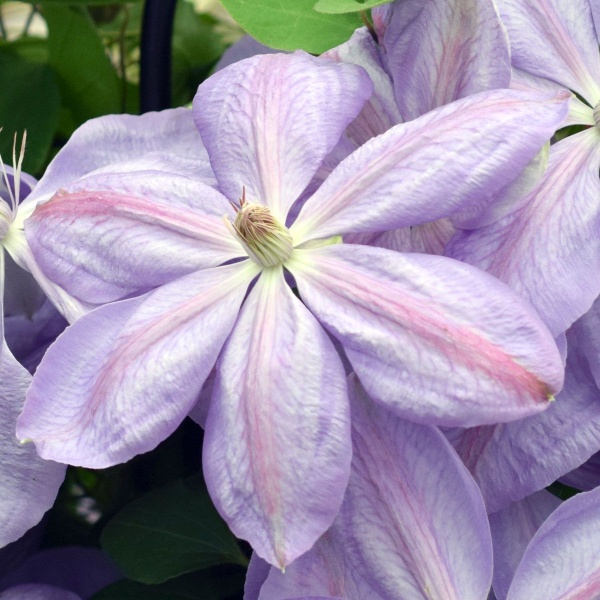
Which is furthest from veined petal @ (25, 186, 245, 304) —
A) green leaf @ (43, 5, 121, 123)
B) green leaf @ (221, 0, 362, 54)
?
green leaf @ (43, 5, 121, 123)

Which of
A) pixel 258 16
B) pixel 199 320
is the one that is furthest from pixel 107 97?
pixel 199 320

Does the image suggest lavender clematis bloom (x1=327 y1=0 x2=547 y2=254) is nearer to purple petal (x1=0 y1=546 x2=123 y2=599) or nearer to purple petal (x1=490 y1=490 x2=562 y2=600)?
purple petal (x1=490 y1=490 x2=562 y2=600)

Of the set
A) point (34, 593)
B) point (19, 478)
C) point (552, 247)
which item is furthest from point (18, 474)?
point (552, 247)

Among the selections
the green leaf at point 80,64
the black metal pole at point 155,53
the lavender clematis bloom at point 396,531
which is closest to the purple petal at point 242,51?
the black metal pole at point 155,53

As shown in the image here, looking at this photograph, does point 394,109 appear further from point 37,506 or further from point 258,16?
point 37,506

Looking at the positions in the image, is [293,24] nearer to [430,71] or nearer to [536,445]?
[430,71]

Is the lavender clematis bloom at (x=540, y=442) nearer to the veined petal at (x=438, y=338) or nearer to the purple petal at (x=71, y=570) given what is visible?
the veined petal at (x=438, y=338)
